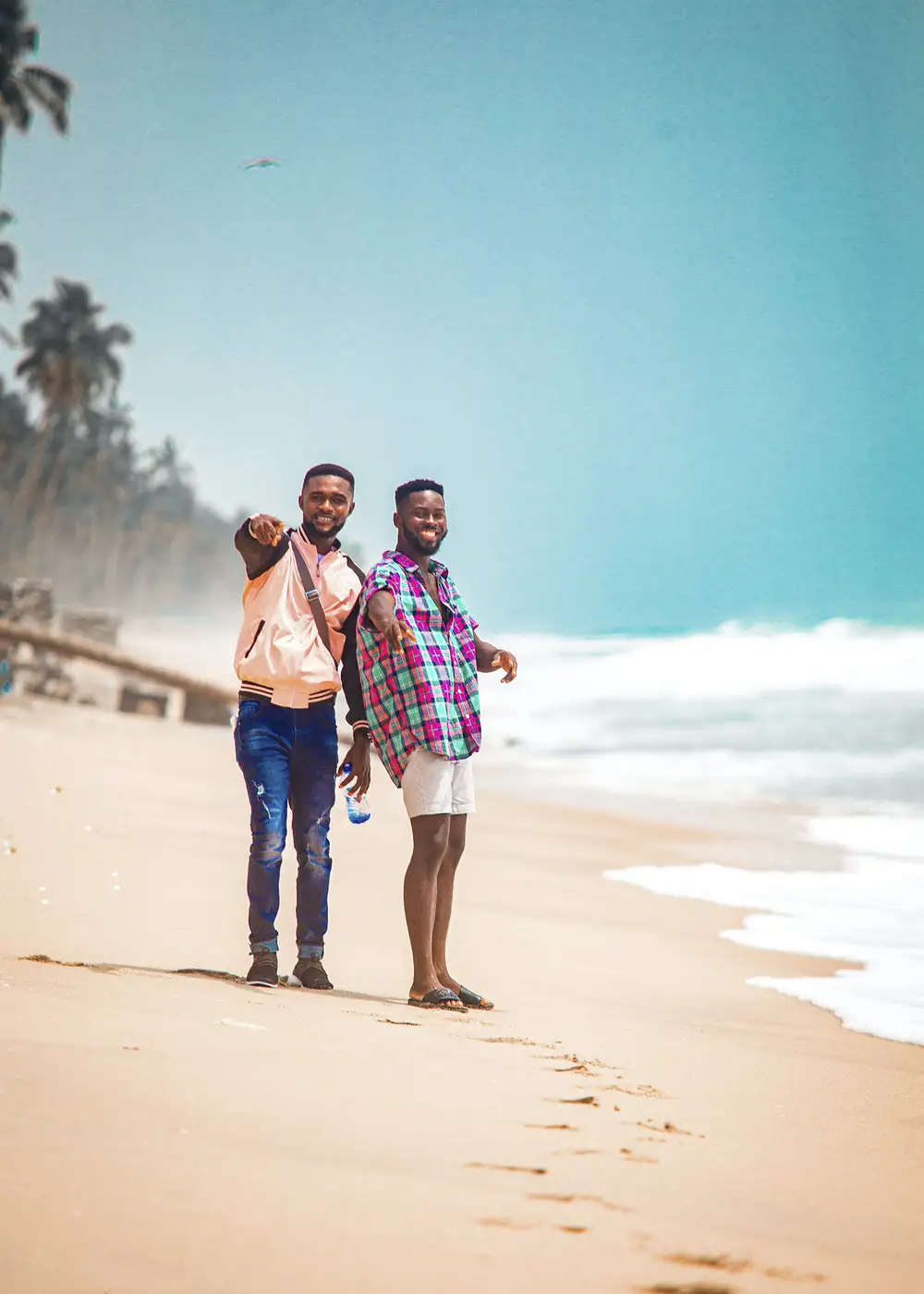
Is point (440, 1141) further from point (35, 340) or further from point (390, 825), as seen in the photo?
point (35, 340)

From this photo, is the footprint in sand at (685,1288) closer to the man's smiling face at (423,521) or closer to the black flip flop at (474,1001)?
the black flip flop at (474,1001)

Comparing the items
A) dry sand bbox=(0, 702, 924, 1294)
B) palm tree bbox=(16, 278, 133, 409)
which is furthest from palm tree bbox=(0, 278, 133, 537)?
dry sand bbox=(0, 702, 924, 1294)

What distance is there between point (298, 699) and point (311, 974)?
897 mm

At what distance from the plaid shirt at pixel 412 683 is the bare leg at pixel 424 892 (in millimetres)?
201

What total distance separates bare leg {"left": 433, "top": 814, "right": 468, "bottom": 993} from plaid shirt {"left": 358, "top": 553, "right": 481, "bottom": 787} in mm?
272

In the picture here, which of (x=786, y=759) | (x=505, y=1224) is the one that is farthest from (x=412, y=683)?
(x=786, y=759)

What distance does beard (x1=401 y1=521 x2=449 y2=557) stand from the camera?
424cm

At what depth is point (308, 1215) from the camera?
1854 mm

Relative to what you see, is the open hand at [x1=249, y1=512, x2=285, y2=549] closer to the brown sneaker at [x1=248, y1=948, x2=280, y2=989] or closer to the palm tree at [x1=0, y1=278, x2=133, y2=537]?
the brown sneaker at [x1=248, y1=948, x2=280, y2=989]

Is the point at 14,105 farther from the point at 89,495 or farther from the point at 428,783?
the point at 89,495

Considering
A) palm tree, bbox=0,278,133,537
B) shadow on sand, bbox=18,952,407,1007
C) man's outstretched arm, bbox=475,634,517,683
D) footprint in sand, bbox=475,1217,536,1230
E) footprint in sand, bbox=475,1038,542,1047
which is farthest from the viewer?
palm tree, bbox=0,278,133,537

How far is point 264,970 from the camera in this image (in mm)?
3877

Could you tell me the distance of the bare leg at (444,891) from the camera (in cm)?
418

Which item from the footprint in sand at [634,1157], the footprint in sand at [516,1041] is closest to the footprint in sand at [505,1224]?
the footprint in sand at [634,1157]
